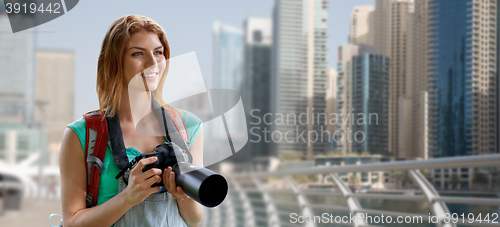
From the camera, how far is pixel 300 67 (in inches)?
949

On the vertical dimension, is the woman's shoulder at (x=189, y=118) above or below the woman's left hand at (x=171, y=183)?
above

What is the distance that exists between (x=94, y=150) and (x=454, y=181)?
20130mm

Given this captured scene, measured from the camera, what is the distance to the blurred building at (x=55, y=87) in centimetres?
2998

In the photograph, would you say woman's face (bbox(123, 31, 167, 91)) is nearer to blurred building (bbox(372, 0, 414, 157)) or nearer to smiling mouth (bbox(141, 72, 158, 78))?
smiling mouth (bbox(141, 72, 158, 78))

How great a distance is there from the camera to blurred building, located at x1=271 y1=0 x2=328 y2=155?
22141 millimetres

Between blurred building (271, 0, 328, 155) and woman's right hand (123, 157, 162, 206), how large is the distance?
20334mm

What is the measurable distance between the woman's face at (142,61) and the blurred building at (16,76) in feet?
105

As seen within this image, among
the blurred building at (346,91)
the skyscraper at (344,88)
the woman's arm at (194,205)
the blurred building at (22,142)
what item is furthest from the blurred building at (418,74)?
the blurred building at (22,142)

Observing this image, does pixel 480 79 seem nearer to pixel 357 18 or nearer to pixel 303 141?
pixel 357 18

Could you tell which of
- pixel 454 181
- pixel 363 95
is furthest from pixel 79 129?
pixel 454 181

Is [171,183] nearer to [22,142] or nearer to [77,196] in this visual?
[77,196]

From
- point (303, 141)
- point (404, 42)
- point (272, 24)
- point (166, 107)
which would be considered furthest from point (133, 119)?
point (272, 24)

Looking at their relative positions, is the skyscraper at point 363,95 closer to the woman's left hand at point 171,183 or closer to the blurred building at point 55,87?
the woman's left hand at point 171,183

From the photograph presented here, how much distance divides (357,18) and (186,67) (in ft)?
62.0
